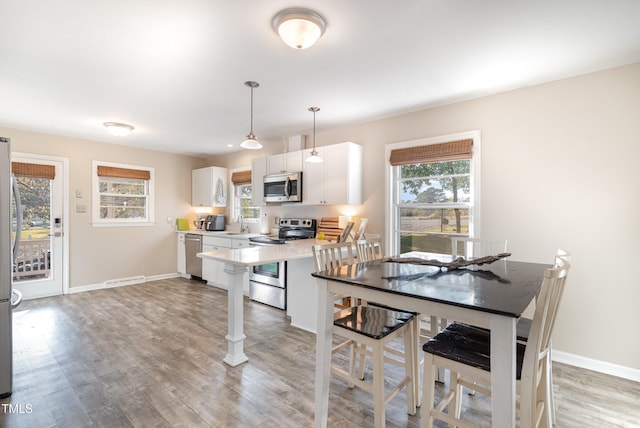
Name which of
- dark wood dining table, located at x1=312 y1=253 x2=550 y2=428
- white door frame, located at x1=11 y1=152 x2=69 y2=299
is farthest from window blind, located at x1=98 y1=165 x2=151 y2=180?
dark wood dining table, located at x1=312 y1=253 x2=550 y2=428

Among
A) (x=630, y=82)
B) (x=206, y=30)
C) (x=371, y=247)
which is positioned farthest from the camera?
(x=371, y=247)

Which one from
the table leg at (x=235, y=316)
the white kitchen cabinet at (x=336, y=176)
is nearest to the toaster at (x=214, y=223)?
the white kitchen cabinet at (x=336, y=176)

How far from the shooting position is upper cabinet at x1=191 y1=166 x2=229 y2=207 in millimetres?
5871

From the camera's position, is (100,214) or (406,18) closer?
(406,18)

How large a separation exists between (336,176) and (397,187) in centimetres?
78

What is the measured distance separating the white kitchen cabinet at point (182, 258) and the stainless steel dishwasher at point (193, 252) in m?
0.10

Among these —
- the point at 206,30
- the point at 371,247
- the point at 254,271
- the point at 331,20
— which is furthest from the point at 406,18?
the point at 254,271

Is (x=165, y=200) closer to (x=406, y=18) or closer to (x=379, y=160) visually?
(x=379, y=160)

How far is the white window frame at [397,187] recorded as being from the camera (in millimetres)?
3133

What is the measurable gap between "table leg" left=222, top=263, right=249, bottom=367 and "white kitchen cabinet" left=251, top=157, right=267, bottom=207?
7.83 feet

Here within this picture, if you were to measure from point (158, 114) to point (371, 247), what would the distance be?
121 inches

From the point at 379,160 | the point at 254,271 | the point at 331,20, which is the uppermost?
the point at 331,20

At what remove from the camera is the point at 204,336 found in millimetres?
3172

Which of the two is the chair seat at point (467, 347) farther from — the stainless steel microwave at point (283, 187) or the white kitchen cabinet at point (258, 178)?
the white kitchen cabinet at point (258, 178)
